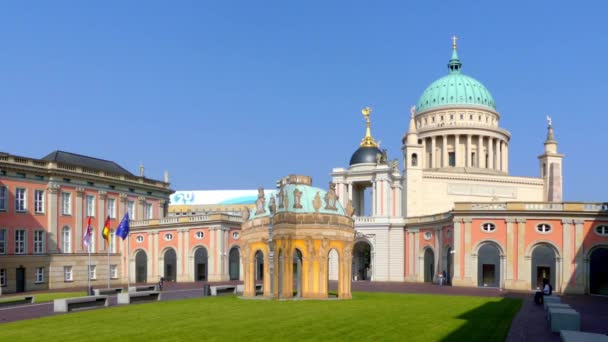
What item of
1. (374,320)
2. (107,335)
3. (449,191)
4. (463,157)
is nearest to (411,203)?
(449,191)

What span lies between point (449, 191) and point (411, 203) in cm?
625

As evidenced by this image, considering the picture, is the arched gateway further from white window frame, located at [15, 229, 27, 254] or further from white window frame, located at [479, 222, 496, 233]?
white window frame, located at [15, 229, 27, 254]

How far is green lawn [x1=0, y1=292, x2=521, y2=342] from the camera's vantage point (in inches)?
951

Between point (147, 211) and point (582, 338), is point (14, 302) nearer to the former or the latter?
point (582, 338)

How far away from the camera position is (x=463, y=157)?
328ft

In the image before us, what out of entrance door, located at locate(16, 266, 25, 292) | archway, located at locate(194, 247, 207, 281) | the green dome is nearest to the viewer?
entrance door, located at locate(16, 266, 25, 292)

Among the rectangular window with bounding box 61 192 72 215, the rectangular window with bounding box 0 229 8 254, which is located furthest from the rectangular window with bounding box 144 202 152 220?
the rectangular window with bounding box 0 229 8 254

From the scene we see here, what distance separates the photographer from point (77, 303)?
36062 millimetres

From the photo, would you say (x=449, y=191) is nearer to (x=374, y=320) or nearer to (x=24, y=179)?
(x=24, y=179)

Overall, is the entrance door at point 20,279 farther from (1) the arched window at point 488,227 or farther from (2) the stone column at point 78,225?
(1) the arched window at point 488,227

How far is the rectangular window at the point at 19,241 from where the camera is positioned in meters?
63.7

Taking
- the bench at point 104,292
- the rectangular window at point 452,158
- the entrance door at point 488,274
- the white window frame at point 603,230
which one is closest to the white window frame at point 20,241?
the bench at point 104,292

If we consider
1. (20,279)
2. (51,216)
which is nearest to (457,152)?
(51,216)

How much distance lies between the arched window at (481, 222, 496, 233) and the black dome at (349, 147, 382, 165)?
2669cm
